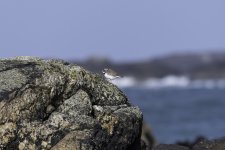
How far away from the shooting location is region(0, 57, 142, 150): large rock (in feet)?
33.3

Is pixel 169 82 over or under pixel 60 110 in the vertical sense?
under

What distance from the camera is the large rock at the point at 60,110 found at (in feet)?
33.3

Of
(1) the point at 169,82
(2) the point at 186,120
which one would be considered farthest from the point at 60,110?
(1) the point at 169,82

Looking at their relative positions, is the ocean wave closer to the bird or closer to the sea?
the sea

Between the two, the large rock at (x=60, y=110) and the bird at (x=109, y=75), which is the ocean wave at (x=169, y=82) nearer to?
the bird at (x=109, y=75)

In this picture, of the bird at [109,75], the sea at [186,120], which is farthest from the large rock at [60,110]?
the sea at [186,120]

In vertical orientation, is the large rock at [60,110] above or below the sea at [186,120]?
Result: above

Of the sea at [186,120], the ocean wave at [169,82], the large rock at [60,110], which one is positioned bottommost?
the ocean wave at [169,82]

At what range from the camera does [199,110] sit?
193ft

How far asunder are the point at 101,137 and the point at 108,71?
2.55 m

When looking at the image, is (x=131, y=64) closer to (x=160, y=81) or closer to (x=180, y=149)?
(x=160, y=81)

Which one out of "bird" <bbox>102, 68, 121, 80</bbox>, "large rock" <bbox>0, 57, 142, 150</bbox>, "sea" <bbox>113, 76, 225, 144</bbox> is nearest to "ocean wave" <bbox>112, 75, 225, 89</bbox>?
"sea" <bbox>113, 76, 225, 144</bbox>

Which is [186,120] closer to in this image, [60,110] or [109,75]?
[109,75]

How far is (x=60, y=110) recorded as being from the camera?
34.7ft
